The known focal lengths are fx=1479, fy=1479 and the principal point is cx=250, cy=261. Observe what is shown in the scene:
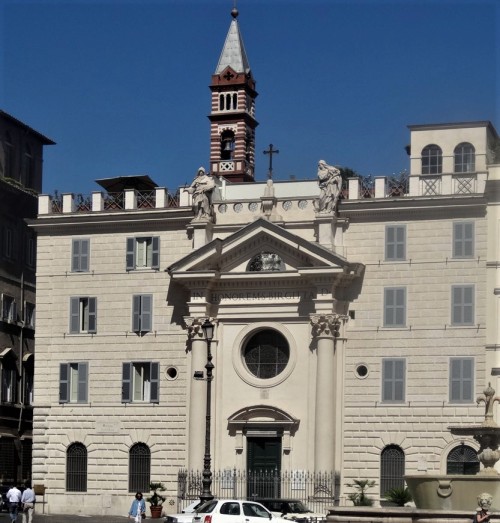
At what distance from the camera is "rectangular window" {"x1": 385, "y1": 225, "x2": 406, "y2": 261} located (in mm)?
64000

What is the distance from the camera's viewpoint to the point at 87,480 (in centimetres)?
6700

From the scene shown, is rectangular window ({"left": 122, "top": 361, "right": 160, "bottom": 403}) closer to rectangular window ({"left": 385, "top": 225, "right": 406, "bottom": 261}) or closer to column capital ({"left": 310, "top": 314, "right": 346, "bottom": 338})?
column capital ({"left": 310, "top": 314, "right": 346, "bottom": 338})

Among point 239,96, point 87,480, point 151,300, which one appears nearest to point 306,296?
point 151,300

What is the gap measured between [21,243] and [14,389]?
7.72 m

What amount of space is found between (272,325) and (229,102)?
60.8ft

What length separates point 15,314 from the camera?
75750 mm

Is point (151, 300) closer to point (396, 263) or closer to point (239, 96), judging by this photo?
point (396, 263)

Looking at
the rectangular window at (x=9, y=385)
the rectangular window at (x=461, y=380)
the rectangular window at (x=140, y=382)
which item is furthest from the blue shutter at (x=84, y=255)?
the rectangular window at (x=461, y=380)

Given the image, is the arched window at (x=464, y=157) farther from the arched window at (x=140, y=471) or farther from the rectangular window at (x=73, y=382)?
the rectangular window at (x=73, y=382)

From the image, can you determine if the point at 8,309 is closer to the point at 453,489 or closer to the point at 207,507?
the point at 207,507

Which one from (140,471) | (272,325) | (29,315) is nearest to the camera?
(272,325)

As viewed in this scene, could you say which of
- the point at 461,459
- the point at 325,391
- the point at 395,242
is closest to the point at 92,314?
the point at 325,391

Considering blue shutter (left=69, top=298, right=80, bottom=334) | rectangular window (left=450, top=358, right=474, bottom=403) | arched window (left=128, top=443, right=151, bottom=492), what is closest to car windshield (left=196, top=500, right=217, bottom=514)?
rectangular window (left=450, top=358, right=474, bottom=403)

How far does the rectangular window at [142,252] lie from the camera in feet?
222
